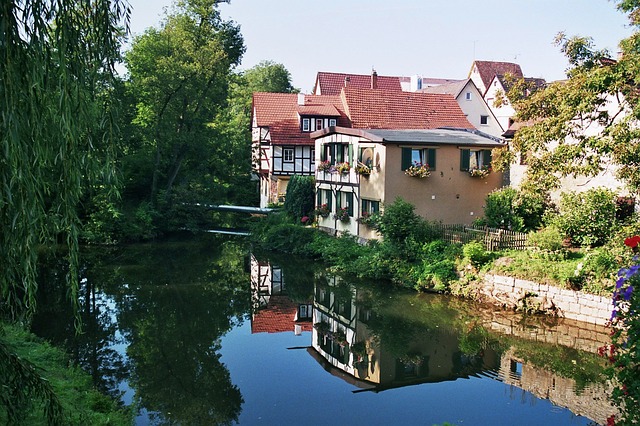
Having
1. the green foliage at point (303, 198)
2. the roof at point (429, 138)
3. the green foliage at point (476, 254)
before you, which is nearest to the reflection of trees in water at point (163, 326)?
the green foliage at point (303, 198)

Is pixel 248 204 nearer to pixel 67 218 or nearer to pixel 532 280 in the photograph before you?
pixel 532 280

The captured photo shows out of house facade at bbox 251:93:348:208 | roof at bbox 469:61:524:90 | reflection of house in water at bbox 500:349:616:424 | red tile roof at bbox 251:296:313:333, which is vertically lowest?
reflection of house in water at bbox 500:349:616:424

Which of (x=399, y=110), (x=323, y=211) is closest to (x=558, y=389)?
(x=323, y=211)

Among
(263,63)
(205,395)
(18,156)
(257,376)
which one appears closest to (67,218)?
(18,156)

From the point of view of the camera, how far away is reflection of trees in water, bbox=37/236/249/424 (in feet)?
35.1

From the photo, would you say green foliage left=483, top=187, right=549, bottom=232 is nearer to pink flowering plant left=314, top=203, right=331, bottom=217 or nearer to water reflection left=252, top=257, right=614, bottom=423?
water reflection left=252, top=257, right=614, bottom=423

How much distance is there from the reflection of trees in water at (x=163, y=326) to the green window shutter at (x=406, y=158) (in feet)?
24.6

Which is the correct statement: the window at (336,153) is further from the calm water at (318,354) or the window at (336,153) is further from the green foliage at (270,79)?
the green foliage at (270,79)

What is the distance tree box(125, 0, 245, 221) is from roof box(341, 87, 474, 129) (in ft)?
25.1

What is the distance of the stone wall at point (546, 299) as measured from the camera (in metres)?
15.2

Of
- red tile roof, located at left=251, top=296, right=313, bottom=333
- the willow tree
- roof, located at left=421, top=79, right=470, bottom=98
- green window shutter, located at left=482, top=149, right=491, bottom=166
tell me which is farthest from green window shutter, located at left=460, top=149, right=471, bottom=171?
roof, located at left=421, top=79, right=470, bottom=98

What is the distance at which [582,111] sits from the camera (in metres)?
15.5

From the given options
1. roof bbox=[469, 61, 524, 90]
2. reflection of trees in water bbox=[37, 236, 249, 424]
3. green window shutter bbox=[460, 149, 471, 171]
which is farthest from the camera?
roof bbox=[469, 61, 524, 90]

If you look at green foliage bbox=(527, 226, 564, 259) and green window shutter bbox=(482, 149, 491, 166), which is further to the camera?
green window shutter bbox=(482, 149, 491, 166)
